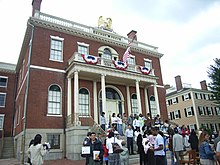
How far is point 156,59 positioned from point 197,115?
1592 cm

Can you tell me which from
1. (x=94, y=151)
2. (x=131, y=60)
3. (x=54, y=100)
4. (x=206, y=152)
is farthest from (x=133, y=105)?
(x=206, y=152)

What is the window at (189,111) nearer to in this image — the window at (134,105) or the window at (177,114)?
the window at (177,114)

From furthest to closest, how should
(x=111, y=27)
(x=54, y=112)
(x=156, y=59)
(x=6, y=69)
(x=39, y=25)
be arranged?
(x=6, y=69), (x=156, y=59), (x=111, y=27), (x=39, y=25), (x=54, y=112)

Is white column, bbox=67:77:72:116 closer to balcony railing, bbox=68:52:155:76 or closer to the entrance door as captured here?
balcony railing, bbox=68:52:155:76

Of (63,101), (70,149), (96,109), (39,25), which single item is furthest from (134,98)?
(39,25)

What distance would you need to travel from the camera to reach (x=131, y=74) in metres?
18.6

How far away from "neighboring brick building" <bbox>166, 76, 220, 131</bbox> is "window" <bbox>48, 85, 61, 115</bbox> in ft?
87.2

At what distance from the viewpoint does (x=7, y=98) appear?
27.0 metres

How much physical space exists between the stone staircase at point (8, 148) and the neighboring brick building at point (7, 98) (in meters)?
1.56

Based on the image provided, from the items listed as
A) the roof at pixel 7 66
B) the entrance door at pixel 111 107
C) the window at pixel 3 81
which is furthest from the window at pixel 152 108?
the window at pixel 3 81

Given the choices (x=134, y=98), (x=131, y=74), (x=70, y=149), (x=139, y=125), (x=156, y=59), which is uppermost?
(x=156, y=59)

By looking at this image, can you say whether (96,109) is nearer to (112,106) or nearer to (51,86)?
(112,106)

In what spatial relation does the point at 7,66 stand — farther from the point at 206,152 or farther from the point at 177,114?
the point at 177,114

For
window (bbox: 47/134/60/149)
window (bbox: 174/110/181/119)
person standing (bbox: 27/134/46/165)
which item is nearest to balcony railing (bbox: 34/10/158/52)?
window (bbox: 47/134/60/149)
